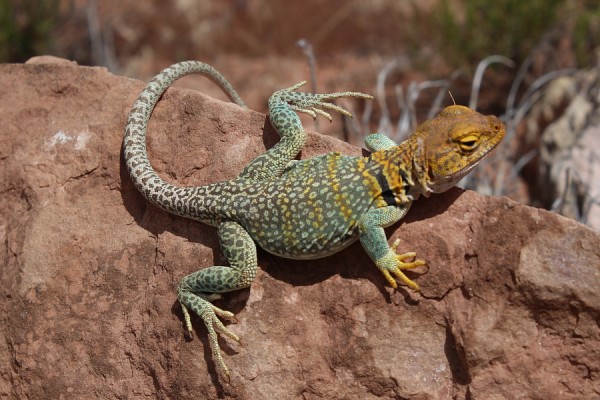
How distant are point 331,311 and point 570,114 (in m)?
4.88

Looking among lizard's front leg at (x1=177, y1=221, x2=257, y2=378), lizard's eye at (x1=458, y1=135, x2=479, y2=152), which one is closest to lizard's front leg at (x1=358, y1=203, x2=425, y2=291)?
lizard's eye at (x1=458, y1=135, x2=479, y2=152)

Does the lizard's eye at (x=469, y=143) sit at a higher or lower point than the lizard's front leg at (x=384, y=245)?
higher

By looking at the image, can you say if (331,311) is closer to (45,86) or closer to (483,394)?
(483,394)

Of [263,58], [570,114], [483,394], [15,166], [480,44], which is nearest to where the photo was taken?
[483,394]

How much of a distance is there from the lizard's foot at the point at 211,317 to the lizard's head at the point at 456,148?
1.57m

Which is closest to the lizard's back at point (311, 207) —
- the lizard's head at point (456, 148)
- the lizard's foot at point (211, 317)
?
the lizard's head at point (456, 148)

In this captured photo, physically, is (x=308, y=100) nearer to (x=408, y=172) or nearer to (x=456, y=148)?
(x=408, y=172)

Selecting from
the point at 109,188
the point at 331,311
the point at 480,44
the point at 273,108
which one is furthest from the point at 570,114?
the point at 109,188

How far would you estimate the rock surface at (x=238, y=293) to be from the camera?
155 inches

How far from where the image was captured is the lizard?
13.4 ft

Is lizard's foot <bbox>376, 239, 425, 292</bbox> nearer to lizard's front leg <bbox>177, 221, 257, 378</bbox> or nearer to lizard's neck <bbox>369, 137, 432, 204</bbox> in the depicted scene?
lizard's neck <bbox>369, 137, 432, 204</bbox>

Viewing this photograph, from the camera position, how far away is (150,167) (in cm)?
486

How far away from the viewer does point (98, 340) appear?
4.58 m

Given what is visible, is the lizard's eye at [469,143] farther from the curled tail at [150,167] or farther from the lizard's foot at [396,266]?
the curled tail at [150,167]
